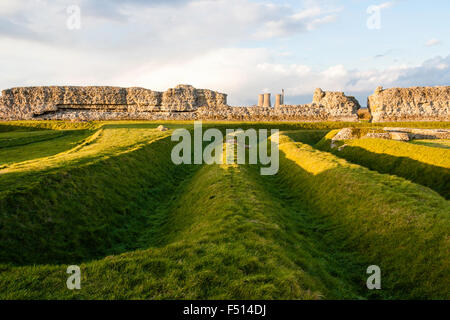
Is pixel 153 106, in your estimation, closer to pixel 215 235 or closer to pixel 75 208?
pixel 75 208

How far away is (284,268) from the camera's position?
21.2ft

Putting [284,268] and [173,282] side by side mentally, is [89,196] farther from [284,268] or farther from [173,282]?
[284,268]

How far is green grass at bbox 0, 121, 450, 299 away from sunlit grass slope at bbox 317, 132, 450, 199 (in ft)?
16.6

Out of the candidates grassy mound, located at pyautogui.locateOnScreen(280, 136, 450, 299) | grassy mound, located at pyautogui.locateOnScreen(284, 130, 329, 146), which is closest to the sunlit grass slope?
grassy mound, located at pyautogui.locateOnScreen(280, 136, 450, 299)

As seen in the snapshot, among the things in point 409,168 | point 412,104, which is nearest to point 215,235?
point 409,168

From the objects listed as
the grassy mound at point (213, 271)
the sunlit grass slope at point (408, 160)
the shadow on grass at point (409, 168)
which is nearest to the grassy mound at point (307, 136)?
the sunlit grass slope at point (408, 160)

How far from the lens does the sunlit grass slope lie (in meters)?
17.1

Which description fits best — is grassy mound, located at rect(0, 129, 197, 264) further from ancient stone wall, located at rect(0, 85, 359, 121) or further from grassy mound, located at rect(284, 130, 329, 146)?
ancient stone wall, located at rect(0, 85, 359, 121)

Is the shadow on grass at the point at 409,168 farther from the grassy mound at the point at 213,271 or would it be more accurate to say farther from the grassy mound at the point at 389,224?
the grassy mound at the point at 213,271

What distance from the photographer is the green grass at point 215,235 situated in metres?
5.83

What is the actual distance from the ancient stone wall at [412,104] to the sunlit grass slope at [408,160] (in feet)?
151

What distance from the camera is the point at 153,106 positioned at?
6531 centimetres

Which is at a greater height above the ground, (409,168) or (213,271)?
(409,168)

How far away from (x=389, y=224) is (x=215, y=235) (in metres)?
7.08
